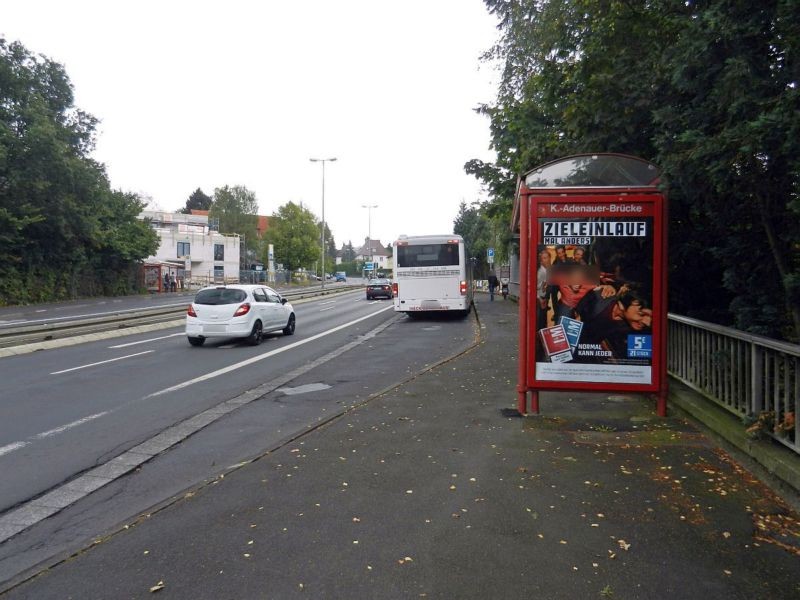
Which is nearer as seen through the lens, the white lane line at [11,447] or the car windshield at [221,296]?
the white lane line at [11,447]

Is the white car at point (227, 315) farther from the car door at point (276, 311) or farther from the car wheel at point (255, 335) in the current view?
the car door at point (276, 311)

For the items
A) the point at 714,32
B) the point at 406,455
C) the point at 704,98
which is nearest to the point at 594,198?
the point at 704,98

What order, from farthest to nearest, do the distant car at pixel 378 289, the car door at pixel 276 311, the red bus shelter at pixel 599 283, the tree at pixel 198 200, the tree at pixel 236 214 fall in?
1. the tree at pixel 198 200
2. the tree at pixel 236 214
3. the distant car at pixel 378 289
4. the car door at pixel 276 311
5. the red bus shelter at pixel 599 283

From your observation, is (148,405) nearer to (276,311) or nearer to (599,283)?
(599,283)

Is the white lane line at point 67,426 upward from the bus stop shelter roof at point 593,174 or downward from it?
downward

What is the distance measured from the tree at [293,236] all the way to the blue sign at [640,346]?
7708 cm

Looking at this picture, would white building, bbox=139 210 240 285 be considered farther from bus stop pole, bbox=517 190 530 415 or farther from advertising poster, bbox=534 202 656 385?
→ advertising poster, bbox=534 202 656 385

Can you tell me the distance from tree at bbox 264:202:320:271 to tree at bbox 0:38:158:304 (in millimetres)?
35595

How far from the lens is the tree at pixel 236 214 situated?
11056 centimetres

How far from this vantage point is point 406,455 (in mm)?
5969

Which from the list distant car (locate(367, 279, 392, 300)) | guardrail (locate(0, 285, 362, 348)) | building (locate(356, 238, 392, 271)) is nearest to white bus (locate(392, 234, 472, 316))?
guardrail (locate(0, 285, 362, 348))

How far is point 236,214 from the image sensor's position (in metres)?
111

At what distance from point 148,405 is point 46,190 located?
34.9 metres

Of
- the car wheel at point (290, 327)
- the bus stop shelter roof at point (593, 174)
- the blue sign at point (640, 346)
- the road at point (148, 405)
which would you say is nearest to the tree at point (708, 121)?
the bus stop shelter roof at point (593, 174)
